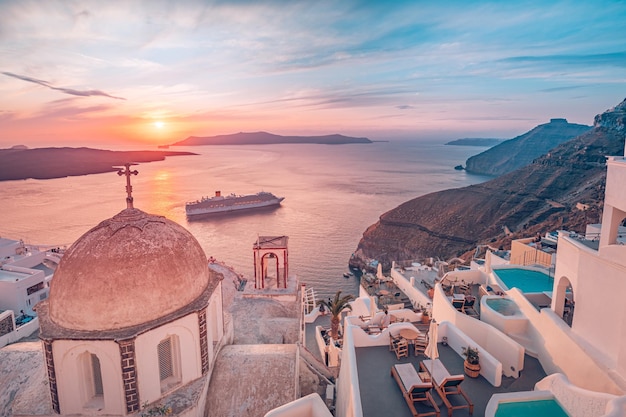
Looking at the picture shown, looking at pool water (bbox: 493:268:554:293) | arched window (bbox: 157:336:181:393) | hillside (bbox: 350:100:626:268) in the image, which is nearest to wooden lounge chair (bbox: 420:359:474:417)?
arched window (bbox: 157:336:181:393)

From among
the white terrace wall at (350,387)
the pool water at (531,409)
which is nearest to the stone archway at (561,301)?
the pool water at (531,409)

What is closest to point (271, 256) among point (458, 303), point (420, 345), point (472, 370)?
point (458, 303)

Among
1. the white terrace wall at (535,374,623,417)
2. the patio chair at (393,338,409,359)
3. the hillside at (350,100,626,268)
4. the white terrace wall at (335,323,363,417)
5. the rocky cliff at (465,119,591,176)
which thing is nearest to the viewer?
the white terrace wall at (535,374,623,417)

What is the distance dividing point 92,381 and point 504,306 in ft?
37.9

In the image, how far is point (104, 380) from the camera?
868cm

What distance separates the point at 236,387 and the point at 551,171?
229ft

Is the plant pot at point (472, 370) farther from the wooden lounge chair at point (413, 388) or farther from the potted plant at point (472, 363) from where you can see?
the wooden lounge chair at point (413, 388)

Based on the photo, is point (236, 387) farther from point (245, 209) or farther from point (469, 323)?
point (245, 209)

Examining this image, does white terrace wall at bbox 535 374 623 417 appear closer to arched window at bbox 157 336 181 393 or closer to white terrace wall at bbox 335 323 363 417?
white terrace wall at bbox 335 323 363 417

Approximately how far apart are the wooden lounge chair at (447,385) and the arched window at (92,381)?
24.5 ft

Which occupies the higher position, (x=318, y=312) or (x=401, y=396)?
(x=401, y=396)

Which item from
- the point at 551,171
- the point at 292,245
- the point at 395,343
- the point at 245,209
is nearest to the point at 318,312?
the point at 395,343

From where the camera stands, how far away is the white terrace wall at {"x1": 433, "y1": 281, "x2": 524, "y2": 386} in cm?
930

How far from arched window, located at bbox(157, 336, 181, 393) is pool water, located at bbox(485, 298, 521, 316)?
924 centimetres
